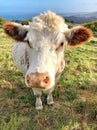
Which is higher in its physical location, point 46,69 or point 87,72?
point 46,69

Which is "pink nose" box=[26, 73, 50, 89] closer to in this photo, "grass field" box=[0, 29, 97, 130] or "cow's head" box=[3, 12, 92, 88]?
"cow's head" box=[3, 12, 92, 88]

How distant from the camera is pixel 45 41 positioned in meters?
5.65

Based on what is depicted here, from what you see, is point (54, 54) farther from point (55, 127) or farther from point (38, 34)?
point (55, 127)

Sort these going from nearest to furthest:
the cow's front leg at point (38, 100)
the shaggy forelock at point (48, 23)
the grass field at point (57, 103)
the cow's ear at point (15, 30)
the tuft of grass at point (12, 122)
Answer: the shaggy forelock at point (48, 23)
the tuft of grass at point (12, 122)
the cow's ear at point (15, 30)
the grass field at point (57, 103)
the cow's front leg at point (38, 100)

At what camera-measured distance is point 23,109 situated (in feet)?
22.7

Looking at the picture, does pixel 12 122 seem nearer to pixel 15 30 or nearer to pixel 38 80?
pixel 38 80

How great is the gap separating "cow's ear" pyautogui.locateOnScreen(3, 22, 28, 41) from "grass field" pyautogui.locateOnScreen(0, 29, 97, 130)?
140 centimetres

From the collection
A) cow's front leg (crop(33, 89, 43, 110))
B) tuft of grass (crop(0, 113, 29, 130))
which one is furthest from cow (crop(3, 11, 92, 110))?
tuft of grass (crop(0, 113, 29, 130))

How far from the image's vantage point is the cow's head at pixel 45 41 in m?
5.45

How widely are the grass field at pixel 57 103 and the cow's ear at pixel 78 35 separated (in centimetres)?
138

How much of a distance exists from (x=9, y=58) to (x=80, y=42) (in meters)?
4.52

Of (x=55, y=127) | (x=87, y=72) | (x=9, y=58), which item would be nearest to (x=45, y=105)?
(x=55, y=127)

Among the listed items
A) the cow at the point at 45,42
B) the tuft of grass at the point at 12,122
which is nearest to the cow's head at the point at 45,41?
the cow at the point at 45,42

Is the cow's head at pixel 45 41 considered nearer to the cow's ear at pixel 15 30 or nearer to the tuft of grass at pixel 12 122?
the cow's ear at pixel 15 30
